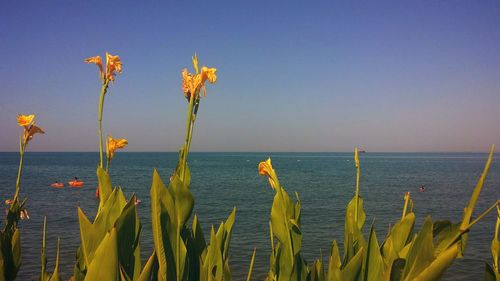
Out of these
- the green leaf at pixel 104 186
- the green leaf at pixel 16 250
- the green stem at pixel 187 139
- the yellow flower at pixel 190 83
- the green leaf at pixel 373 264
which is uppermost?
the yellow flower at pixel 190 83

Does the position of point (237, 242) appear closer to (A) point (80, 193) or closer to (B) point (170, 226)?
(B) point (170, 226)

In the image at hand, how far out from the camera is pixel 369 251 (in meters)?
1.34

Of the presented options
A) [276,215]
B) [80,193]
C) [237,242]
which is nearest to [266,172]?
[276,215]

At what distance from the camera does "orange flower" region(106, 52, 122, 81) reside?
181 cm

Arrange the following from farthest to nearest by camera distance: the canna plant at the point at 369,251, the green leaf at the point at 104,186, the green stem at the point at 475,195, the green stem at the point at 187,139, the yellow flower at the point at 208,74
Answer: the yellow flower at the point at 208,74 < the green leaf at the point at 104,186 < the green stem at the point at 187,139 < the canna plant at the point at 369,251 < the green stem at the point at 475,195

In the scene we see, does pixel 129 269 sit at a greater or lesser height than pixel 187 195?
lesser

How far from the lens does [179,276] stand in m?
1.22

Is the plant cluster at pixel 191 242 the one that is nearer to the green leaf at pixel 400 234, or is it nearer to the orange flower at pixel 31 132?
the green leaf at pixel 400 234

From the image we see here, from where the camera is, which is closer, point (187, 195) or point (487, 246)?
point (187, 195)

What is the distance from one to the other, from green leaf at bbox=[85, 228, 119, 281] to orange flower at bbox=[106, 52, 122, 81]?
1056 mm

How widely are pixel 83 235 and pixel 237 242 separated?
1088cm

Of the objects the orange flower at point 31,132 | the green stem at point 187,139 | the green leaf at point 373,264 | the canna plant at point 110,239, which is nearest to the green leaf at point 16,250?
the orange flower at point 31,132

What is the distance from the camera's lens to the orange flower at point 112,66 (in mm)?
1814

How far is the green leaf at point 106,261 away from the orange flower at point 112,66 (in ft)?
3.46
